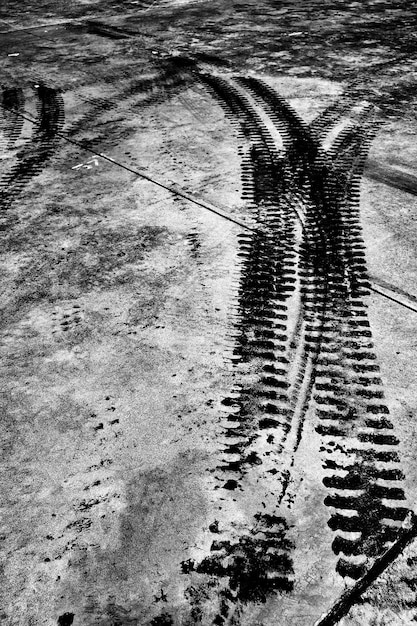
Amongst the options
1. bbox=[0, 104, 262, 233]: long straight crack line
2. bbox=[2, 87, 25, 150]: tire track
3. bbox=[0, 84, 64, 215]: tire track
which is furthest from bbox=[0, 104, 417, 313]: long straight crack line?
bbox=[2, 87, 25, 150]: tire track

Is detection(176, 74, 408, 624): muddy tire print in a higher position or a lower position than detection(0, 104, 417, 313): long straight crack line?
lower

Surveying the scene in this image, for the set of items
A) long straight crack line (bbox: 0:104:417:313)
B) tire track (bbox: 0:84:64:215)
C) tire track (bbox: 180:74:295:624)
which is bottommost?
tire track (bbox: 180:74:295:624)

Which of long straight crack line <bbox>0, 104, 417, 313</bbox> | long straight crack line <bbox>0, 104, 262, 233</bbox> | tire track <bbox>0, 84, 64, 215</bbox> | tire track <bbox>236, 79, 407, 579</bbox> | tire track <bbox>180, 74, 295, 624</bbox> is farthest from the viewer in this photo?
tire track <bbox>0, 84, 64, 215</bbox>

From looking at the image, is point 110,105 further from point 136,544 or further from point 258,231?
point 136,544

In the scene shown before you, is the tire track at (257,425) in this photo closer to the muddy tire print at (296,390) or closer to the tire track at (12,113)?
the muddy tire print at (296,390)

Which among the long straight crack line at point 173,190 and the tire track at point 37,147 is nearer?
the long straight crack line at point 173,190

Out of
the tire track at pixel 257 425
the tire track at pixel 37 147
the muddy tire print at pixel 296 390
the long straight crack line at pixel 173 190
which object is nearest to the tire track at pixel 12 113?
the tire track at pixel 37 147

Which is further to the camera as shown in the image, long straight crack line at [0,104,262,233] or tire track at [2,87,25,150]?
tire track at [2,87,25,150]

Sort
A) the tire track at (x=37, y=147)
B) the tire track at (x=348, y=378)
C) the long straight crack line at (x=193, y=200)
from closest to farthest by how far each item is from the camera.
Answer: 1. the tire track at (x=348, y=378)
2. the long straight crack line at (x=193, y=200)
3. the tire track at (x=37, y=147)

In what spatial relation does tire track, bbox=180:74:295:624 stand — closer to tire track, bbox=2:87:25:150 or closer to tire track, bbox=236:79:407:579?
tire track, bbox=236:79:407:579
